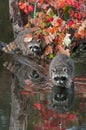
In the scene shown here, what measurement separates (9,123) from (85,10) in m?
4.64

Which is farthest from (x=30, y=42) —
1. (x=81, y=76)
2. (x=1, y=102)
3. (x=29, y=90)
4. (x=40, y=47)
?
(x=1, y=102)

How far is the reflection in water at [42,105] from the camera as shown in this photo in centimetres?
741

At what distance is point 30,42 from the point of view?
1228 cm

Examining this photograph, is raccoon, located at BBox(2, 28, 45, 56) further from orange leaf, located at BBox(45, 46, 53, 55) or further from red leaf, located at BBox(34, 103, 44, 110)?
red leaf, located at BBox(34, 103, 44, 110)

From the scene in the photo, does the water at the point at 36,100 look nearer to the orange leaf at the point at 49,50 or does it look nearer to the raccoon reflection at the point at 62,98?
the raccoon reflection at the point at 62,98

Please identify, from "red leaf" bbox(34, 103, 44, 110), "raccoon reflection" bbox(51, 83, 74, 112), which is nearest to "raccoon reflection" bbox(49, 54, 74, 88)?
"raccoon reflection" bbox(51, 83, 74, 112)

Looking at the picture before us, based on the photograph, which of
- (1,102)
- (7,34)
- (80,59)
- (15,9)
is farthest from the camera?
(7,34)

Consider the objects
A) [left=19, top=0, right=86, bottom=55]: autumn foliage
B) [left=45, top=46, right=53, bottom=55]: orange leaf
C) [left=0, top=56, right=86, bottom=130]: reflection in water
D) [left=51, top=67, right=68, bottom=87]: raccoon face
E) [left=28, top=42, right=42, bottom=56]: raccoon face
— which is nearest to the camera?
[left=0, top=56, right=86, bottom=130]: reflection in water

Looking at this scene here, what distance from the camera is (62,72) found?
921cm

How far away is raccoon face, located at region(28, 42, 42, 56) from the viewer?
1211 centimetres

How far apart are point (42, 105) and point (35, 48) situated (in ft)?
12.8

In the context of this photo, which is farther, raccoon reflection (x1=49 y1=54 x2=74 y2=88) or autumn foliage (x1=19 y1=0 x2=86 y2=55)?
autumn foliage (x1=19 y1=0 x2=86 y2=55)

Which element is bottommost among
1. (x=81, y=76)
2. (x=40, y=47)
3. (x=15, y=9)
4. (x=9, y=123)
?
(x=9, y=123)

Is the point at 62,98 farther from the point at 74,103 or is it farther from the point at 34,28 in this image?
the point at 34,28
